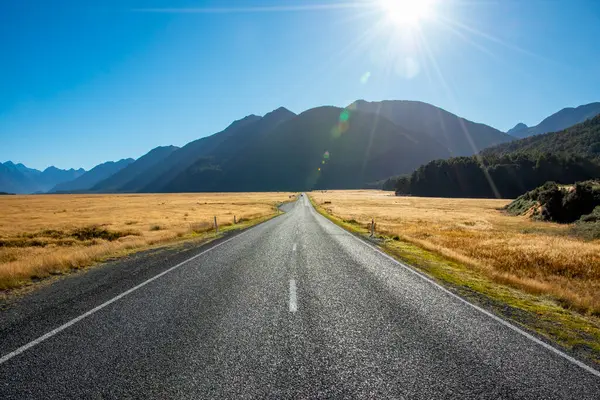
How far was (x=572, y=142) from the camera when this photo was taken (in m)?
147

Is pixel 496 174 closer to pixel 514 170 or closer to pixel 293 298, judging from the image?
pixel 514 170

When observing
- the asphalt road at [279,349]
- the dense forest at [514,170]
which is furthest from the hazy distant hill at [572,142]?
the asphalt road at [279,349]

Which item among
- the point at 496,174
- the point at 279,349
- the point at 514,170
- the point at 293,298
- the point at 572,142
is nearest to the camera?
the point at 279,349

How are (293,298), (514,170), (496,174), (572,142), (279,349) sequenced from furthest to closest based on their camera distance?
(572,142), (496,174), (514,170), (293,298), (279,349)

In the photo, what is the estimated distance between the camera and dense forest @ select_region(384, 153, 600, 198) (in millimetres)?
107250

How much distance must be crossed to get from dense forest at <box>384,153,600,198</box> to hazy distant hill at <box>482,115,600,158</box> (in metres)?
20.9

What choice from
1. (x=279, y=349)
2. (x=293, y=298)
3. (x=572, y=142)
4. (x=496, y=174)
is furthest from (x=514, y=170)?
(x=279, y=349)

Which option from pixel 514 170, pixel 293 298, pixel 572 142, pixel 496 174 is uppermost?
pixel 572 142

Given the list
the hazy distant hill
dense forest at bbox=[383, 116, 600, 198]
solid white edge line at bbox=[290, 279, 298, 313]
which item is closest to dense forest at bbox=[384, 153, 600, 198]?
dense forest at bbox=[383, 116, 600, 198]

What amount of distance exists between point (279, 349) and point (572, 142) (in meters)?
202

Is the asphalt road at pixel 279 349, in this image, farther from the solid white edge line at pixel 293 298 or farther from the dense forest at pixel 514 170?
the dense forest at pixel 514 170

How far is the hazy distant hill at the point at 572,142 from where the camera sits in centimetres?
13675

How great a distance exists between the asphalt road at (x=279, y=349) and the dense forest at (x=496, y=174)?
439 ft

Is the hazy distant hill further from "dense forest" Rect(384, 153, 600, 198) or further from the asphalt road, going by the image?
the asphalt road
